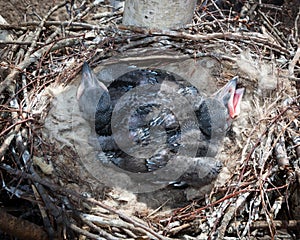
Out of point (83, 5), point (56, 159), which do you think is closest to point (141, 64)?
point (83, 5)

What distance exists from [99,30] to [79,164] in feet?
2.63

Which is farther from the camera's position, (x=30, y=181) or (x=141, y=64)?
(x=141, y=64)

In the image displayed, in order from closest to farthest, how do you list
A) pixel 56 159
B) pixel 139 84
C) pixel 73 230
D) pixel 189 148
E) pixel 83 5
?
pixel 73 230
pixel 56 159
pixel 189 148
pixel 139 84
pixel 83 5

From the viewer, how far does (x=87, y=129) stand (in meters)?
2.84

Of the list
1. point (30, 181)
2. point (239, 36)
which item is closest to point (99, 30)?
point (239, 36)

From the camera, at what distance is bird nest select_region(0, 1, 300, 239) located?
2312 millimetres

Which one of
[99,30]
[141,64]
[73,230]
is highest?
[99,30]

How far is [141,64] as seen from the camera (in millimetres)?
3047

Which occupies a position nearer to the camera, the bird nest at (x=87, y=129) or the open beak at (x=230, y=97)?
the bird nest at (x=87, y=129)

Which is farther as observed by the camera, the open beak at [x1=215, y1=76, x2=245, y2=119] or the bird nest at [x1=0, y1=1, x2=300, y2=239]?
the open beak at [x1=215, y1=76, x2=245, y2=119]

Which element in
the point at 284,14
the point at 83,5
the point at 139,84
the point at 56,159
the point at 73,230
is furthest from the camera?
the point at 284,14

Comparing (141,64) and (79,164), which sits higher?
(141,64)

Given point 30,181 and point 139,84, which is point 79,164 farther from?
point 139,84

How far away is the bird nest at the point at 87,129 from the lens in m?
2.31
